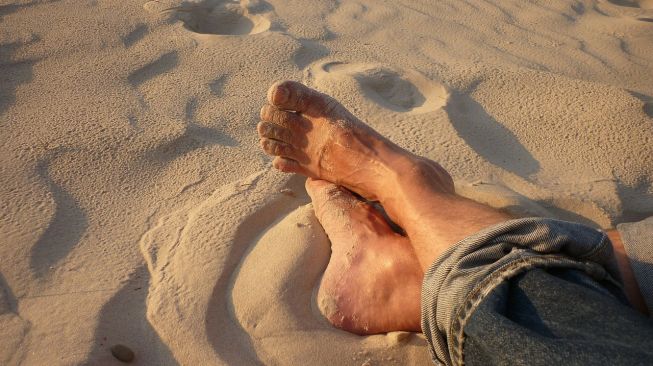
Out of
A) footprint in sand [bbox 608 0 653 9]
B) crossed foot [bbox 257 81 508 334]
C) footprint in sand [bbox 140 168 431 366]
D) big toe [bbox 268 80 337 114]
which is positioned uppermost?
big toe [bbox 268 80 337 114]

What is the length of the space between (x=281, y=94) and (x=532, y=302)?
105 centimetres

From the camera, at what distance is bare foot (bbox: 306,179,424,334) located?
1.30 metres

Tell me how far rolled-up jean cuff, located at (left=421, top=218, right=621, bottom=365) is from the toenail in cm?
84

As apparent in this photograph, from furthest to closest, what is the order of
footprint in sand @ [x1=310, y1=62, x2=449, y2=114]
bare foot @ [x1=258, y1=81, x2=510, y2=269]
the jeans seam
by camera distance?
footprint in sand @ [x1=310, y1=62, x2=449, y2=114], bare foot @ [x1=258, y1=81, x2=510, y2=269], the jeans seam

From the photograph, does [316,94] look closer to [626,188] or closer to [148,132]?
[148,132]

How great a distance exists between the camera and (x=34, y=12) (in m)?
2.49

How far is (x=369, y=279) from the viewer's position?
1.36m

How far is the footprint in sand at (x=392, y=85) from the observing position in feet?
6.92

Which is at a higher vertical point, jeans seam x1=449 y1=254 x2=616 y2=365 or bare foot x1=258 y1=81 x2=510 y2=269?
jeans seam x1=449 y1=254 x2=616 y2=365

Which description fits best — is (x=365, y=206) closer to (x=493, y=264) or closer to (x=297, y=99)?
(x=297, y=99)

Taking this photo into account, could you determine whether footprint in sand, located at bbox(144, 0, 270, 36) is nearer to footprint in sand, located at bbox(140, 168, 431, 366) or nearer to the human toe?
the human toe

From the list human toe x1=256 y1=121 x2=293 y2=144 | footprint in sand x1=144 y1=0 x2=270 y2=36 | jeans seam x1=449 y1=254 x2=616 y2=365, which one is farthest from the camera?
footprint in sand x1=144 y1=0 x2=270 y2=36

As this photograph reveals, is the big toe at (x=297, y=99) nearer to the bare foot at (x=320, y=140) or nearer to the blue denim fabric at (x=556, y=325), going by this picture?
the bare foot at (x=320, y=140)

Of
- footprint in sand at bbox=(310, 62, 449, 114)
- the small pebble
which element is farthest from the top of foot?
the small pebble
